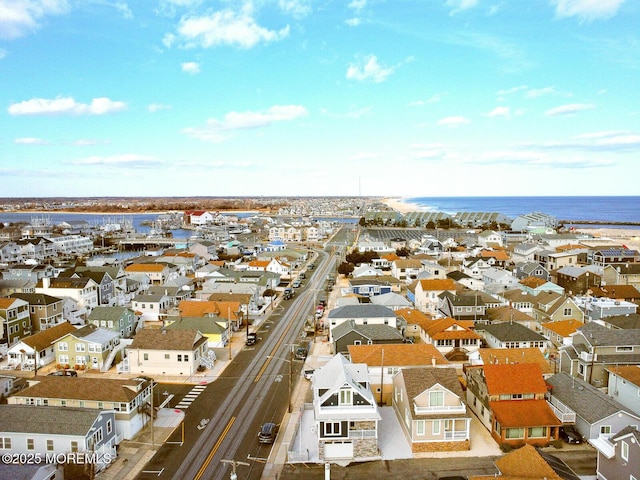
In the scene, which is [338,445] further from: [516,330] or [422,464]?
[516,330]

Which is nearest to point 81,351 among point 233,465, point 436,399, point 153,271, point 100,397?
point 100,397

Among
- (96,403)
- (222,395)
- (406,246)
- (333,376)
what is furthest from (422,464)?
(406,246)

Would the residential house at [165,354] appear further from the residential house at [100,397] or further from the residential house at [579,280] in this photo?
the residential house at [579,280]

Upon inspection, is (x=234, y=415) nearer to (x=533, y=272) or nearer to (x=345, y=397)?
(x=345, y=397)

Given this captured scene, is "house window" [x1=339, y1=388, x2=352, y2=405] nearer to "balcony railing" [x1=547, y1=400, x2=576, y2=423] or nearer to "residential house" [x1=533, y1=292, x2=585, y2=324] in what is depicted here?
"balcony railing" [x1=547, y1=400, x2=576, y2=423]

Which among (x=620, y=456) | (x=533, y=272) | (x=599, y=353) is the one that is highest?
(x=533, y=272)

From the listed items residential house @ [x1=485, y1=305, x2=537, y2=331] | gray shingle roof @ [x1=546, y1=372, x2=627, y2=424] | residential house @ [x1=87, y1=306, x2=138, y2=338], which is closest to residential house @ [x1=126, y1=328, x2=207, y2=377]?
residential house @ [x1=87, y1=306, x2=138, y2=338]
